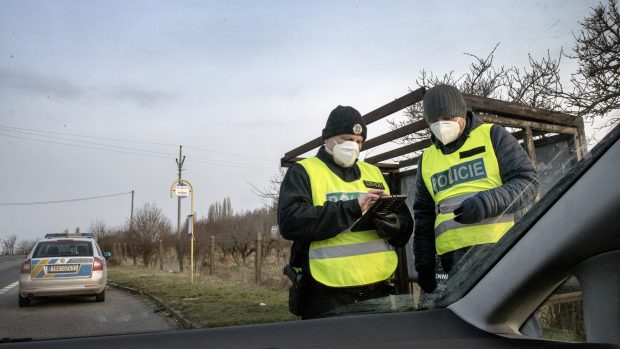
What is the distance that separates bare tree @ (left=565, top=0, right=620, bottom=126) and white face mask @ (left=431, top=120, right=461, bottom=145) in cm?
111

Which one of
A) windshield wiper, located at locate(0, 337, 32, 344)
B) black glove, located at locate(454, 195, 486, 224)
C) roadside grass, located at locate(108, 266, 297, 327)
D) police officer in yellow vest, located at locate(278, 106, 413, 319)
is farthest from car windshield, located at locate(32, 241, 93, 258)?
windshield wiper, located at locate(0, 337, 32, 344)

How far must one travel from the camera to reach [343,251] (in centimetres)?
240

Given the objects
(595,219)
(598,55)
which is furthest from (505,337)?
(598,55)

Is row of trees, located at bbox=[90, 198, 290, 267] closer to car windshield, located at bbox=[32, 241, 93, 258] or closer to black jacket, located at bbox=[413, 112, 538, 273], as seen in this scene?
car windshield, located at bbox=[32, 241, 93, 258]

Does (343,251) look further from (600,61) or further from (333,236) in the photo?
(600,61)

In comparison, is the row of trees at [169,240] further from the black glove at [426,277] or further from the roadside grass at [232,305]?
the black glove at [426,277]

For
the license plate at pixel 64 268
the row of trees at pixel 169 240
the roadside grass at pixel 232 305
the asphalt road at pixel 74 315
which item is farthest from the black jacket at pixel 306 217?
the row of trees at pixel 169 240

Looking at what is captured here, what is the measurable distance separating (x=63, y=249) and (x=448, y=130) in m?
11.3

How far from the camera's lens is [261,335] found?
1162 millimetres

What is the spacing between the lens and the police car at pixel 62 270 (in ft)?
33.8

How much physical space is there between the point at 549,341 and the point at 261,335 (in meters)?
0.67

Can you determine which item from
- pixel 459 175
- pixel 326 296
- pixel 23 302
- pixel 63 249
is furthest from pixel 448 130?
pixel 63 249

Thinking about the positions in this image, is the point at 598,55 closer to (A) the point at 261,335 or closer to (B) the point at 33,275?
(A) the point at 261,335

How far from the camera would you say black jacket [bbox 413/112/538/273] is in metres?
1.95
